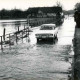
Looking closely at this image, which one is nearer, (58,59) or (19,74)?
(19,74)

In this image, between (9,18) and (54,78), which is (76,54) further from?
(9,18)

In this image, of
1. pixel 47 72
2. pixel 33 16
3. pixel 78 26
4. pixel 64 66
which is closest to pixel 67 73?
pixel 47 72

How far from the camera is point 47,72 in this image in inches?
472

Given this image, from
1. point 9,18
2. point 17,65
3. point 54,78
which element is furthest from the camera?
point 9,18

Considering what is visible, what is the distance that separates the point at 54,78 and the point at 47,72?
1261mm

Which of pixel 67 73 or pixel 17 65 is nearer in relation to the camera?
pixel 67 73

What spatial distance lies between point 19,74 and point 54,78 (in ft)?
5.59

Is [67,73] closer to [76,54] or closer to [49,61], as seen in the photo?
[49,61]

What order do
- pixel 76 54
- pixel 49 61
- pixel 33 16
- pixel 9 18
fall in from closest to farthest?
pixel 49 61 < pixel 76 54 < pixel 33 16 < pixel 9 18

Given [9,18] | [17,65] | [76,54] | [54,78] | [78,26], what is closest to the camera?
[54,78]

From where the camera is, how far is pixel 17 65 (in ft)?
45.8

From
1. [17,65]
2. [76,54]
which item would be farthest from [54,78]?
[76,54]

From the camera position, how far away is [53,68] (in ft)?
42.5

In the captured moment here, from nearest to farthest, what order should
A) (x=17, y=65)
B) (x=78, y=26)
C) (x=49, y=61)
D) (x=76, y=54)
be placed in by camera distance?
(x=17, y=65)
(x=49, y=61)
(x=76, y=54)
(x=78, y=26)
